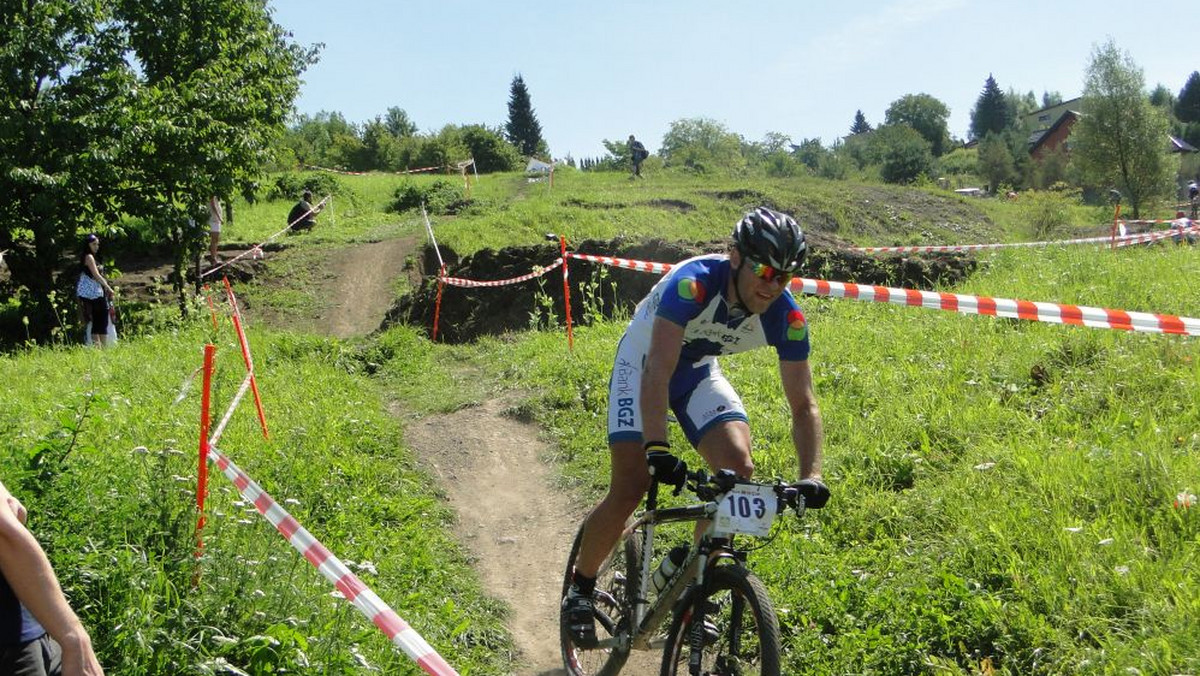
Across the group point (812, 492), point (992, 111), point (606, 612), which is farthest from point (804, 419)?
point (992, 111)

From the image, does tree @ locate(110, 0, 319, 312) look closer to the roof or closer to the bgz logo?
the bgz logo

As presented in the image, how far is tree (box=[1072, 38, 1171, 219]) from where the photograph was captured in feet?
164

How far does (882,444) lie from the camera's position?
636 centimetres

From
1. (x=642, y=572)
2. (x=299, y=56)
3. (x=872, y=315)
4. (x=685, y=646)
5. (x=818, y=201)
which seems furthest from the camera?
(x=818, y=201)

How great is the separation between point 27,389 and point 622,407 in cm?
756

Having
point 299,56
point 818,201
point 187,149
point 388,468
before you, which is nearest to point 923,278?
point 388,468

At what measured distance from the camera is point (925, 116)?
13062 cm

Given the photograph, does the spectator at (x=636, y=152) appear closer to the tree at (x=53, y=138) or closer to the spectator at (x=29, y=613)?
the tree at (x=53, y=138)

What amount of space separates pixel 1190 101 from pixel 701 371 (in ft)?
444

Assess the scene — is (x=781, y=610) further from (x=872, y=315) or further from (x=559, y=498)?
(x=872, y=315)

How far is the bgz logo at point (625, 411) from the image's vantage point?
14.2ft

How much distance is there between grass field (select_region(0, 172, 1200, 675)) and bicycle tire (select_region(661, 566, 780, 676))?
40.8 inches

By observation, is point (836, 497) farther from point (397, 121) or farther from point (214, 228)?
point (397, 121)

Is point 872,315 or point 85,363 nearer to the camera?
point 872,315
